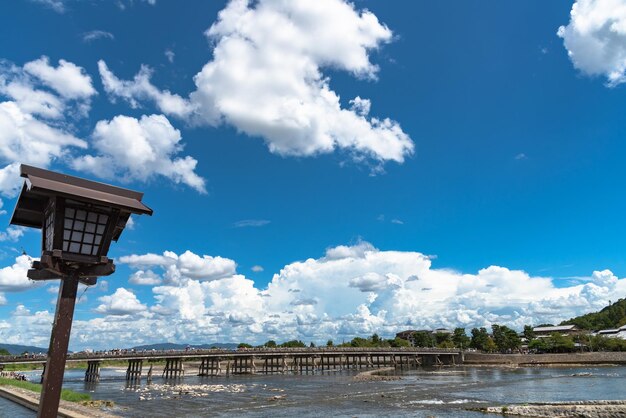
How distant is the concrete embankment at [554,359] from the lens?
74500 mm

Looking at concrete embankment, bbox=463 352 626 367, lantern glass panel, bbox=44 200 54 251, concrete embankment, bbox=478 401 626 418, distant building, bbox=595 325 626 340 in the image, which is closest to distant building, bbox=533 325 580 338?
Result: distant building, bbox=595 325 626 340

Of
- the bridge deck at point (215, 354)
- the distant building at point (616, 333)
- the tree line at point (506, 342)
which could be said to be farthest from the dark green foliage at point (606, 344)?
the bridge deck at point (215, 354)

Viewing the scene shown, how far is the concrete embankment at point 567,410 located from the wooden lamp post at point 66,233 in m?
25.6

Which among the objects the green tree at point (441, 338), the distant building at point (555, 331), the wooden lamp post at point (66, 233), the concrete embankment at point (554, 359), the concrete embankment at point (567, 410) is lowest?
the concrete embankment at point (554, 359)

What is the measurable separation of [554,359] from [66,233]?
91492 mm

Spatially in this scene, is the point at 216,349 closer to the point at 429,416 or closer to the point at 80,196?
the point at 429,416

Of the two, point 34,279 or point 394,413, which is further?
point 394,413

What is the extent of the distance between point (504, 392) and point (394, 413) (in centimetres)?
1578

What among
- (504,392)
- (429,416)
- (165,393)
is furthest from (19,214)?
(504,392)

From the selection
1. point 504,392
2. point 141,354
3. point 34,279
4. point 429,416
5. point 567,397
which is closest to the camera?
point 34,279

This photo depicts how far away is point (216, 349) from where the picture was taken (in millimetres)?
69625

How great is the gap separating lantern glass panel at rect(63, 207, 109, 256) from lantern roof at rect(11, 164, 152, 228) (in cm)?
40

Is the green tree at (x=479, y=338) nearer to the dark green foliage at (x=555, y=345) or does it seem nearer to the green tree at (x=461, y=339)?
the green tree at (x=461, y=339)

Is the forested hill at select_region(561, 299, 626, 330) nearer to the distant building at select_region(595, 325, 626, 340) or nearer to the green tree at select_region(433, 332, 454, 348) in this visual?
the distant building at select_region(595, 325, 626, 340)
